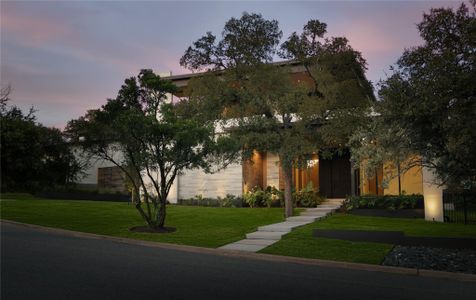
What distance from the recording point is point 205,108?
18297 millimetres

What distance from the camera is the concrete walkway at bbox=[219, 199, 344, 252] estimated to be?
1241 cm

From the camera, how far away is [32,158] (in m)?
12.4

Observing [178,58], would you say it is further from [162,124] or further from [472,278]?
[472,278]

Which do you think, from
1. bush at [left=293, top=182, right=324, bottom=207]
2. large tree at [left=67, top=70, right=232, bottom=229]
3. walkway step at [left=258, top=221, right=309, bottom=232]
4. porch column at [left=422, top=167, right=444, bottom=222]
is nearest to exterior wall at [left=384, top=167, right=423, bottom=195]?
porch column at [left=422, top=167, right=444, bottom=222]

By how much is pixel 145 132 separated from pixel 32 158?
11.6ft

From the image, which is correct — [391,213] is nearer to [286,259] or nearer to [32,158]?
[286,259]

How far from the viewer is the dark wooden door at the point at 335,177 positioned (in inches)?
971

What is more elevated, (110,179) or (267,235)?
(110,179)

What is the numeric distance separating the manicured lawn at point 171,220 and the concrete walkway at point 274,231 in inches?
16.7

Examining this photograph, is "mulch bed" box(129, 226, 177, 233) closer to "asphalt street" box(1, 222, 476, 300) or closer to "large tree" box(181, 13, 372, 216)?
"asphalt street" box(1, 222, 476, 300)

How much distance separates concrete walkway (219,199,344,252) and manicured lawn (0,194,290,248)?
0.42 meters

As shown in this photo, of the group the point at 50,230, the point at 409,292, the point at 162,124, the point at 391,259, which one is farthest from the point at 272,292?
the point at 50,230

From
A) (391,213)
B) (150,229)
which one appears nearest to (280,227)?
(150,229)

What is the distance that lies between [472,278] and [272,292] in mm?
4647
